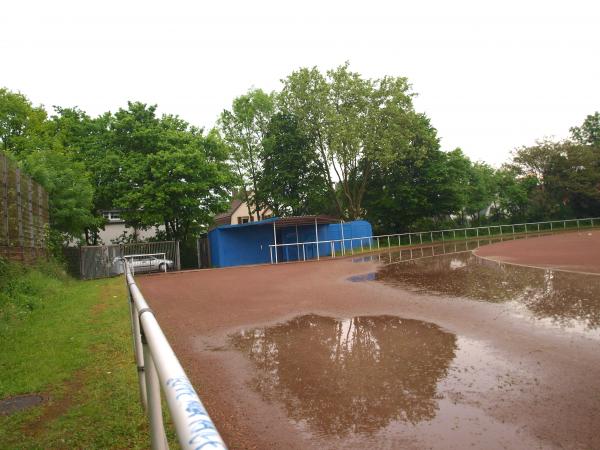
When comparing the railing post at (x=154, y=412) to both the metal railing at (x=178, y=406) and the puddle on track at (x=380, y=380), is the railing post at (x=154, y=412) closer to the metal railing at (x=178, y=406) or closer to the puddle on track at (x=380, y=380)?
the metal railing at (x=178, y=406)

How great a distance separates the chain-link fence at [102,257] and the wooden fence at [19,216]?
5.80m

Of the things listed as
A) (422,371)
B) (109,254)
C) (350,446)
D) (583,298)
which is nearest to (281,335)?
(422,371)

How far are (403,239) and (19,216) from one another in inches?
1147

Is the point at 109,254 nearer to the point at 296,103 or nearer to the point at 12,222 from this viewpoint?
the point at 12,222

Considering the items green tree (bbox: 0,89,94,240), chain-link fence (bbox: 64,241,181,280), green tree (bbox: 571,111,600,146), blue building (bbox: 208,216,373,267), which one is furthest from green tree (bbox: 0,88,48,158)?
green tree (bbox: 571,111,600,146)

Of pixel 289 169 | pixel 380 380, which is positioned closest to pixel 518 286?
pixel 380 380

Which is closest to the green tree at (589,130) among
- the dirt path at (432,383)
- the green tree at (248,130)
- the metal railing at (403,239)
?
the metal railing at (403,239)

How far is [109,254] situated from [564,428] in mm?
23279

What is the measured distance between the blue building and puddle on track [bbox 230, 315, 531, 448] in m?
17.6

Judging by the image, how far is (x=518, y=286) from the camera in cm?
1098

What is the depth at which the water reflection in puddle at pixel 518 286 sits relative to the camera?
7.92 m

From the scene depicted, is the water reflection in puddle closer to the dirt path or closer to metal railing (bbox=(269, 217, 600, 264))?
the dirt path

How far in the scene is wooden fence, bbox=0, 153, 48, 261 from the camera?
11.7 metres

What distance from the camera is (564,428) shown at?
12.0ft
